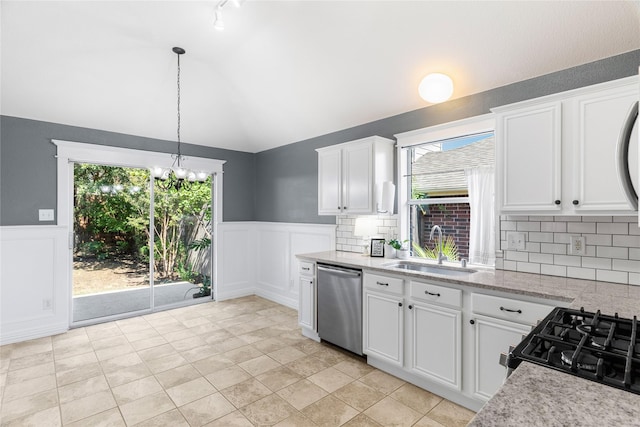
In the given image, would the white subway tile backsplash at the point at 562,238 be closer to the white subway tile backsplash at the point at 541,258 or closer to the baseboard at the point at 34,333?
the white subway tile backsplash at the point at 541,258

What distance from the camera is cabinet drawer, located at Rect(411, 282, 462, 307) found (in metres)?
2.43

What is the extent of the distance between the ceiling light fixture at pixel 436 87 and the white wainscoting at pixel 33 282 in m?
4.45

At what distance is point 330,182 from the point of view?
13.0 feet

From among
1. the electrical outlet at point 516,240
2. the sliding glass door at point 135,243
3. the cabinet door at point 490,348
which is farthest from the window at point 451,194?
the sliding glass door at point 135,243

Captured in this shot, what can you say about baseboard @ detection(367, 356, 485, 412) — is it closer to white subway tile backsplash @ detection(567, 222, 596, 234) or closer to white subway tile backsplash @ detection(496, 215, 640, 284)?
white subway tile backsplash @ detection(496, 215, 640, 284)

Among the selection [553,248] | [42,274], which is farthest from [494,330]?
[42,274]

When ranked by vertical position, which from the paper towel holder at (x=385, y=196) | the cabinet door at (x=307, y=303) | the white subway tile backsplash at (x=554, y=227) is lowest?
the cabinet door at (x=307, y=303)

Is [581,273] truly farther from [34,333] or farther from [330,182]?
[34,333]

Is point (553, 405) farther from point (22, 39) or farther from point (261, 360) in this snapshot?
point (22, 39)

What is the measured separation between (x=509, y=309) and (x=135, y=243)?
462 cm

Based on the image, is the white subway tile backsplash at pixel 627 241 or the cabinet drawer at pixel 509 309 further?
the white subway tile backsplash at pixel 627 241

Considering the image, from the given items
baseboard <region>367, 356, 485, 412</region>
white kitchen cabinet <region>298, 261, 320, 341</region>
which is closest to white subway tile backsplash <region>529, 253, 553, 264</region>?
baseboard <region>367, 356, 485, 412</region>

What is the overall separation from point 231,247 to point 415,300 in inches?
142

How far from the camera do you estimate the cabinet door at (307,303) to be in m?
3.67
